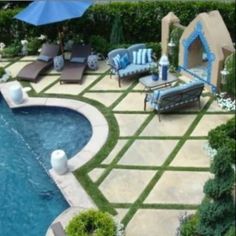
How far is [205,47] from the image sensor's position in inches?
619

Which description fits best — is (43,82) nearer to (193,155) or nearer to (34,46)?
(34,46)

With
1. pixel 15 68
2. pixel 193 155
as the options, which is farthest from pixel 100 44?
pixel 193 155

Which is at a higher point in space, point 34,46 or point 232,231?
point 34,46

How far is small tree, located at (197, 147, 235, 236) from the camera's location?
8.22m

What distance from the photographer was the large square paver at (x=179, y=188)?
37.8 feet

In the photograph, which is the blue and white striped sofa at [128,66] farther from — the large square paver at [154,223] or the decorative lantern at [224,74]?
the large square paver at [154,223]

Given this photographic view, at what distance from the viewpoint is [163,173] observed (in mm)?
12430

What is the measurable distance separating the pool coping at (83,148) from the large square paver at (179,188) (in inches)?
68.7

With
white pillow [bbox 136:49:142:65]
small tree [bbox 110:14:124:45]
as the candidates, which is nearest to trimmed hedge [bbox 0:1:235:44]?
small tree [bbox 110:14:124:45]

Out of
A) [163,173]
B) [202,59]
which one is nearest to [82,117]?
[163,173]

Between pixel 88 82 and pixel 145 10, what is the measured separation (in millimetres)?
4288

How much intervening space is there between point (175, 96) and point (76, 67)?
5112 millimetres

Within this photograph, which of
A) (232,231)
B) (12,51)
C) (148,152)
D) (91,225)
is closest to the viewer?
(232,231)

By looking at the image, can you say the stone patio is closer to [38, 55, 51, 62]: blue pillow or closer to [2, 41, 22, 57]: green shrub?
[38, 55, 51, 62]: blue pillow
